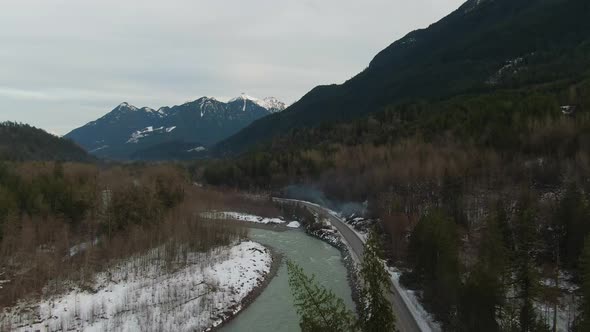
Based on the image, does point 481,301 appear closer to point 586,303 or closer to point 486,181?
point 586,303

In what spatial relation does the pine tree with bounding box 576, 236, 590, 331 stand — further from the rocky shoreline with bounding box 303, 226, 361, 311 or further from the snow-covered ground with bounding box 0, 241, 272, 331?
the snow-covered ground with bounding box 0, 241, 272, 331

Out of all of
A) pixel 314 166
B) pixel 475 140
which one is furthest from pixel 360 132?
pixel 475 140

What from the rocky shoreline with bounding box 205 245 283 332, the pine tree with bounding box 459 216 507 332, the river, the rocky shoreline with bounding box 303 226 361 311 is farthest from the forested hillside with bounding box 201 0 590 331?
the rocky shoreline with bounding box 205 245 283 332

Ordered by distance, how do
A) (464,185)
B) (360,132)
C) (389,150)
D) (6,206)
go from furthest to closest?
(360,132) → (389,150) → (464,185) → (6,206)

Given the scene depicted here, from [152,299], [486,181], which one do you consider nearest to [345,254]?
[486,181]

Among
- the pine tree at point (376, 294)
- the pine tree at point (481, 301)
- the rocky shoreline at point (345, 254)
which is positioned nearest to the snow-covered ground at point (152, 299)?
the rocky shoreline at point (345, 254)

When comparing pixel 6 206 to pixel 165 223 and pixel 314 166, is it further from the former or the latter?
pixel 314 166

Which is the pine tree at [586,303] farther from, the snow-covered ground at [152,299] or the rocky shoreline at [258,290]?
the snow-covered ground at [152,299]
